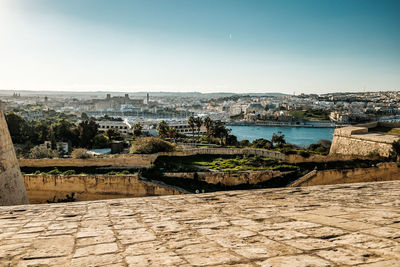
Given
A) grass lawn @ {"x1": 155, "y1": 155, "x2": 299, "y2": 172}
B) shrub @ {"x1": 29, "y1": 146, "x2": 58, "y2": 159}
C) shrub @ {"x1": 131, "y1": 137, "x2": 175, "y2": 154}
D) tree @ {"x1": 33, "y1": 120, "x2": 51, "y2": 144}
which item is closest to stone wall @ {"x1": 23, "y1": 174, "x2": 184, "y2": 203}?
grass lawn @ {"x1": 155, "y1": 155, "x2": 299, "y2": 172}

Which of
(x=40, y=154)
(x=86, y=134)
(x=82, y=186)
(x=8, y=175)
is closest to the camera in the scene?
(x=8, y=175)

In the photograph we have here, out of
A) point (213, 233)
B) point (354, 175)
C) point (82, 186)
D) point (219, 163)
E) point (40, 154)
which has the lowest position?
point (82, 186)

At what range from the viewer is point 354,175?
1517cm

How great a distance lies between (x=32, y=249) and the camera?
2.23m

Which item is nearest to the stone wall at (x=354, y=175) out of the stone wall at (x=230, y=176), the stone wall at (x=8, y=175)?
the stone wall at (x=230, y=176)

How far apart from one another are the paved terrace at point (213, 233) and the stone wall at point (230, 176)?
1089 centimetres

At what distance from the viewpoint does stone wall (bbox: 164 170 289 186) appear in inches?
585

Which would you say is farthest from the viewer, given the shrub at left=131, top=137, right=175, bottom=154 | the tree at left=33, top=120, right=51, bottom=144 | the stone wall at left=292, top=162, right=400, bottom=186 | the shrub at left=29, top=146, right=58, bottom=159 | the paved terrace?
the tree at left=33, top=120, right=51, bottom=144

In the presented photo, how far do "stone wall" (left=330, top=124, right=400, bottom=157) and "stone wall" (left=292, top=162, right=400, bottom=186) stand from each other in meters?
3.73

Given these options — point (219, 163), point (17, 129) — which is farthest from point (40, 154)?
point (17, 129)

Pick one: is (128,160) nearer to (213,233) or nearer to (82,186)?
(82,186)

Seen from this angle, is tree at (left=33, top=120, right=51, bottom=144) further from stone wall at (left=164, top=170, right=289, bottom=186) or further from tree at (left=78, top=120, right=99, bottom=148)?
stone wall at (left=164, top=170, right=289, bottom=186)

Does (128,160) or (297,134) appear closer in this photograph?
(128,160)

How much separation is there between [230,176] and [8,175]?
1047 centimetres
